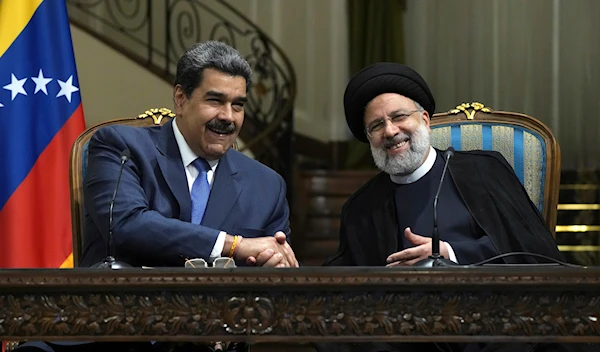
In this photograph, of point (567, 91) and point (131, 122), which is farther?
point (567, 91)

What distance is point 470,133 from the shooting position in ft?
10.8

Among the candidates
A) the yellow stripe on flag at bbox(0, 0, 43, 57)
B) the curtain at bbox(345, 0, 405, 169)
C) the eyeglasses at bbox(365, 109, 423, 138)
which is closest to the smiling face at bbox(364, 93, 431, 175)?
the eyeglasses at bbox(365, 109, 423, 138)

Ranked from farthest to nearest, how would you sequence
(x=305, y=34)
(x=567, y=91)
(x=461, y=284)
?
1. (x=305, y=34)
2. (x=567, y=91)
3. (x=461, y=284)

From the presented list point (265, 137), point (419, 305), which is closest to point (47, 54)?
point (419, 305)

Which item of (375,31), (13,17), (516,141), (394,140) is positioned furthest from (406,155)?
(375,31)

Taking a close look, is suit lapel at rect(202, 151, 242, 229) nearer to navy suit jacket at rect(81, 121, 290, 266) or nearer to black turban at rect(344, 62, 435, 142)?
navy suit jacket at rect(81, 121, 290, 266)

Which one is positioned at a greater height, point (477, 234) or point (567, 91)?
point (567, 91)

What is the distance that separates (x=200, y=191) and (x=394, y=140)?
638 mm

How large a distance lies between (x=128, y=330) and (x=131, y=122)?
1.41 metres

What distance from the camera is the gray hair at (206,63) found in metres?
3.02

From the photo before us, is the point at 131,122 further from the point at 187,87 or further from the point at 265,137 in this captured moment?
the point at 265,137

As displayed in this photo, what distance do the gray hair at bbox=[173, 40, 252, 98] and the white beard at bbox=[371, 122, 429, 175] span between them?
19.6 inches

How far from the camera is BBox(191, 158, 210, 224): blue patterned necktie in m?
3.02

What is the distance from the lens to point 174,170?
3025mm
